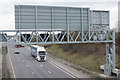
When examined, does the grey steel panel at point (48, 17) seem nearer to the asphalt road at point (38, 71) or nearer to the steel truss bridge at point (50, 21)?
the steel truss bridge at point (50, 21)

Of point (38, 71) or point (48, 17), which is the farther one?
point (38, 71)

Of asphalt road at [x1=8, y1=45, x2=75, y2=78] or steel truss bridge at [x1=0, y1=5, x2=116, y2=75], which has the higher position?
steel truss bridge at [x1=0, y1=5, x2=116, y2=75]

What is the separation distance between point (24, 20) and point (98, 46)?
19764mm

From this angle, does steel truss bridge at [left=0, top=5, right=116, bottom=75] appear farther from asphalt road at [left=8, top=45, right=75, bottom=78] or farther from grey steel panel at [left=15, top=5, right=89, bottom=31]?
asphalt road at [left=8, top=45, right=75, bottom=78]

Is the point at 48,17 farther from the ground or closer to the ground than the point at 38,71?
farther from the ground

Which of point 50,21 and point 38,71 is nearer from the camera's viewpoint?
point 50,21

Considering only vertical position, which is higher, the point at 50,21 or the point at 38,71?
the point at 50,21

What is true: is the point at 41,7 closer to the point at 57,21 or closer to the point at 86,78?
the point at 57,21

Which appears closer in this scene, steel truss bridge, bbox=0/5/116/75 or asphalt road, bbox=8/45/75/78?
steel truss bridge, bbox=0/5/116/75

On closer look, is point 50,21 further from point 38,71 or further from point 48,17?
point 38,71

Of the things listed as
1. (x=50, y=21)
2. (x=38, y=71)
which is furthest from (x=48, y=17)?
(x=38, y=71)

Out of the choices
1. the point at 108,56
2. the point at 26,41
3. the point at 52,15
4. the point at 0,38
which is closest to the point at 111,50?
the point at 108,56

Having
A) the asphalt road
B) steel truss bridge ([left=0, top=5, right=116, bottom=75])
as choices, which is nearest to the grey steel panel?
steel truss bridge ([left=0, top=5, right=116, bottom=75])

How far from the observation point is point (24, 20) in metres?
15.1
